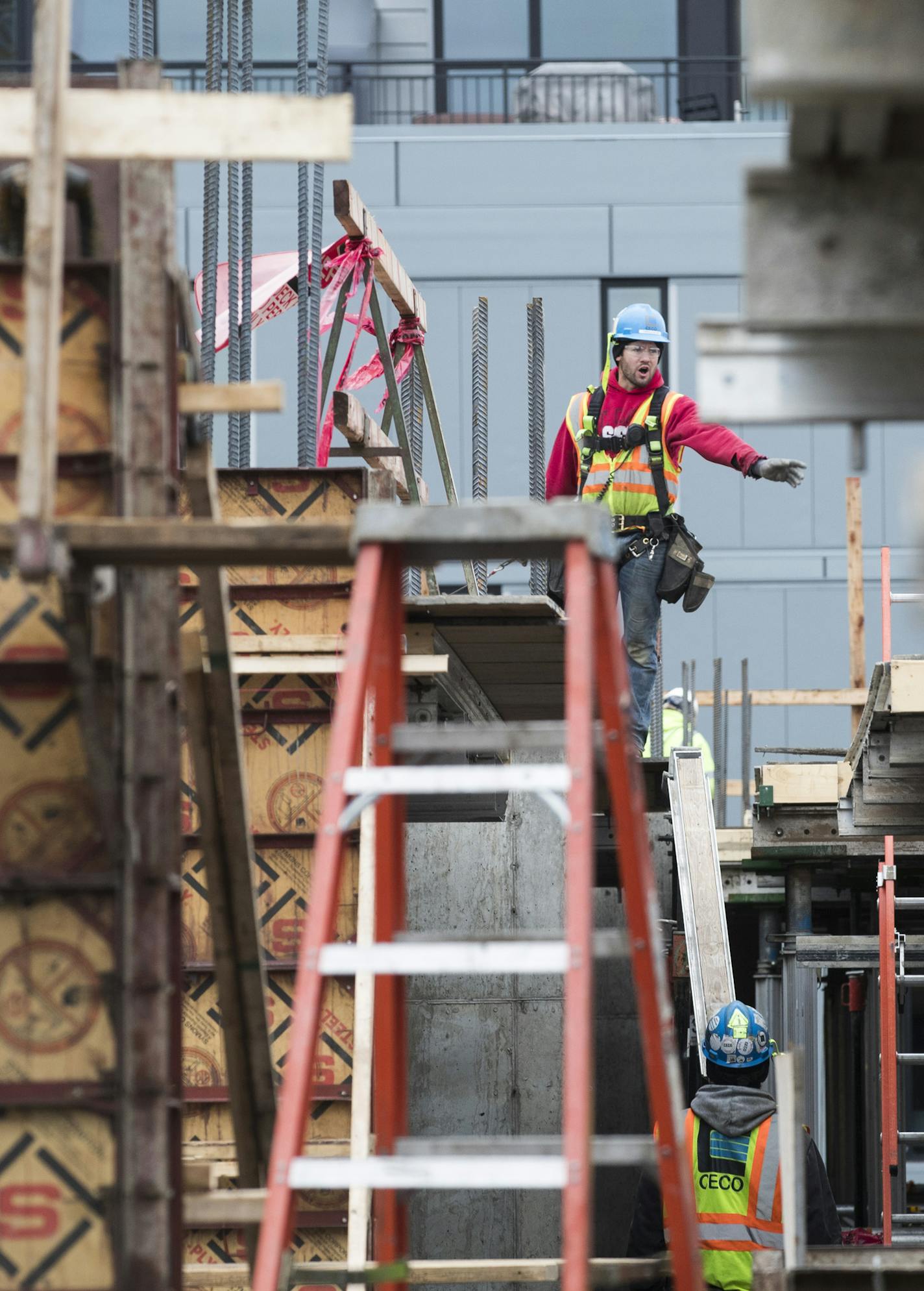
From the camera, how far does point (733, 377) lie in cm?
455

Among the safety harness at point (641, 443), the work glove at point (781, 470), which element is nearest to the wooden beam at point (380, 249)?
the safety harness at point (641, 443)

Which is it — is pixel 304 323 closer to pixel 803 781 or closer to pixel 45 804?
pixel 803 781

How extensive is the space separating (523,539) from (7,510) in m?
1.44

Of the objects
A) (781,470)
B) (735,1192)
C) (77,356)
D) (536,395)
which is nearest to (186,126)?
(77,356)

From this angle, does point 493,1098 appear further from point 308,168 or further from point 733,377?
point 733,377

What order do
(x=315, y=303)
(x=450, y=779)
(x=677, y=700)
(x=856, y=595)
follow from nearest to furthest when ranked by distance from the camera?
(x=450, y=779) < (x=315, y=303) < (x=856, y=595) < (x=677, y=700)

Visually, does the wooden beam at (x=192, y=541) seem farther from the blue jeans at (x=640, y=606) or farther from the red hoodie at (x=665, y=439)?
the blue jeans at (x=640, y=606)

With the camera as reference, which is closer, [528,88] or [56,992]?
[56,992]

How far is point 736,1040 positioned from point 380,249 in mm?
4953

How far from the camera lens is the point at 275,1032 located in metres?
9.64

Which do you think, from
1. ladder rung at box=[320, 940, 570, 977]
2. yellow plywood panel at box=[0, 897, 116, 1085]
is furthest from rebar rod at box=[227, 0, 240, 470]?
ladder rung at box=[320, 940, 570, 977]

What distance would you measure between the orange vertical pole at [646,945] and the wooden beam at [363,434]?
528 cm

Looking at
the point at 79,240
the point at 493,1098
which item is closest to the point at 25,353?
the point at 79,240

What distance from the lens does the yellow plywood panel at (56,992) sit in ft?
17.0
